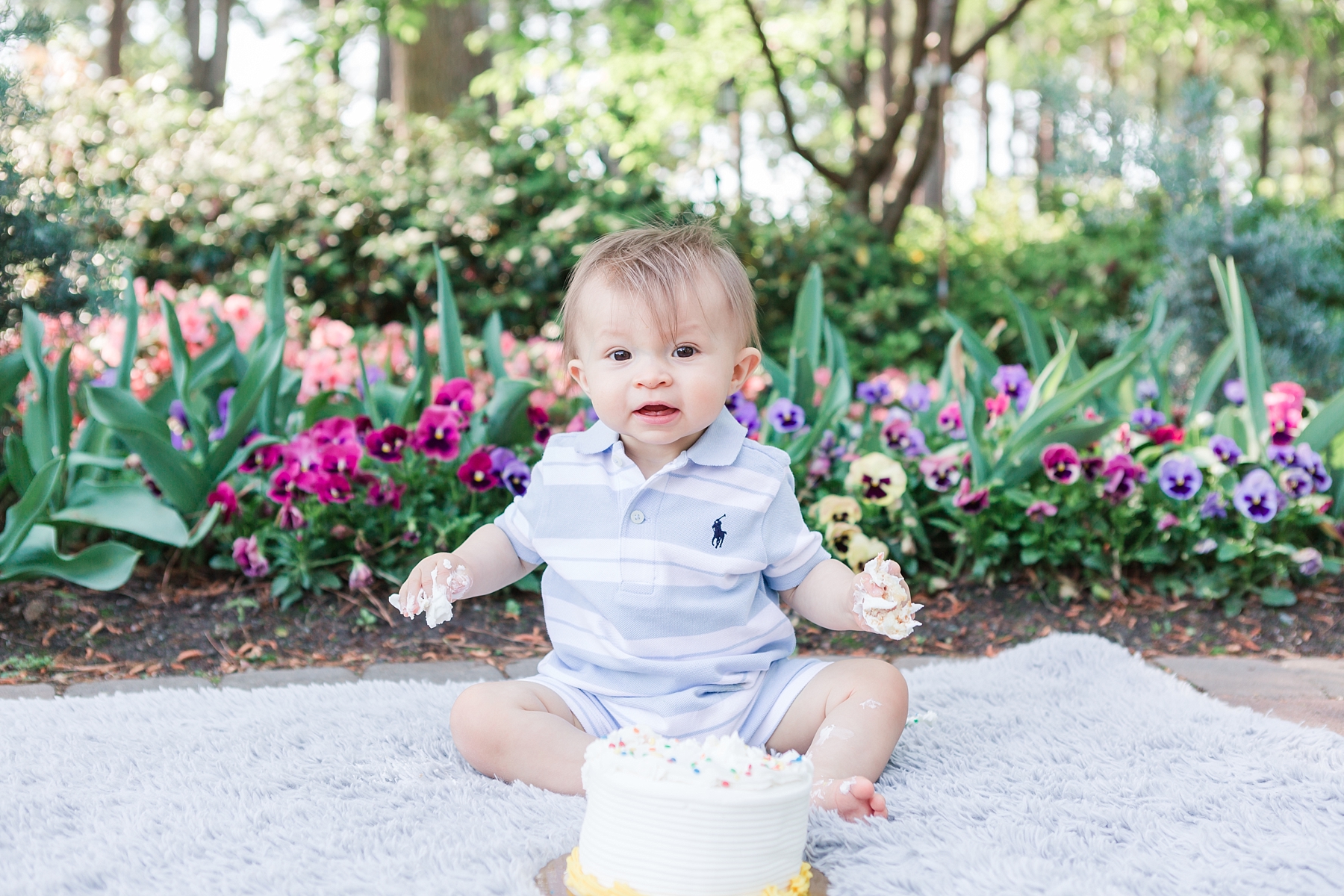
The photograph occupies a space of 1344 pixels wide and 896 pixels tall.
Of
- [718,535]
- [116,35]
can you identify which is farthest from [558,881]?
[116,35]

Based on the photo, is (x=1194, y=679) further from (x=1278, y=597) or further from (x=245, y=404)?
(x=245, y=404)

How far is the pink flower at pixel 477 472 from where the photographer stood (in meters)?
2.65

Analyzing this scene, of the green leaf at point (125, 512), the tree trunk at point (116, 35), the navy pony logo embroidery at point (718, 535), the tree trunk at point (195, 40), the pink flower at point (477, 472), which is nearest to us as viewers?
the navy pony logo embroidery at point (718, 535)

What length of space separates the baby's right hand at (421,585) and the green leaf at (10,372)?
1577 mm

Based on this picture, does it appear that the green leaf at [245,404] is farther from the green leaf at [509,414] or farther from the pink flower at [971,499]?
the pink flower at [971,499]

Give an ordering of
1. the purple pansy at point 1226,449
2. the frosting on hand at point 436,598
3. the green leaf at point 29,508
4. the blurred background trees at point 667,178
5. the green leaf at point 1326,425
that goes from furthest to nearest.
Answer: the blurred background trees at point 667,178, the green leaf at point 1326,425, the purple pansy at point 1226,449, the green leaf at point 29,508, the frosting on hand at point 436,598

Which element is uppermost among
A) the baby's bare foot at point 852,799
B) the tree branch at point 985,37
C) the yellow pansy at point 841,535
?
the tree branch at point 985,37

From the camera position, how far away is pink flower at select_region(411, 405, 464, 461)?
105 inches

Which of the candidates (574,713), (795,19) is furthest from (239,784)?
(795,19)

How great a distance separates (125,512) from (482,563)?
1.28 meters

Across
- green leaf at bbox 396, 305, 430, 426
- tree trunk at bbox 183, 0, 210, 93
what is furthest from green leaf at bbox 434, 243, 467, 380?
tree trunk at bbox 183, 0, 210, 93

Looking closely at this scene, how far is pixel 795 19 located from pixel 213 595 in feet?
19.3

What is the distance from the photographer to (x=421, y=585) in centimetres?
A: 162

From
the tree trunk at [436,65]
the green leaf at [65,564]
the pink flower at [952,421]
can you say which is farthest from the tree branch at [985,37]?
→ the green leaf at [65,564]
